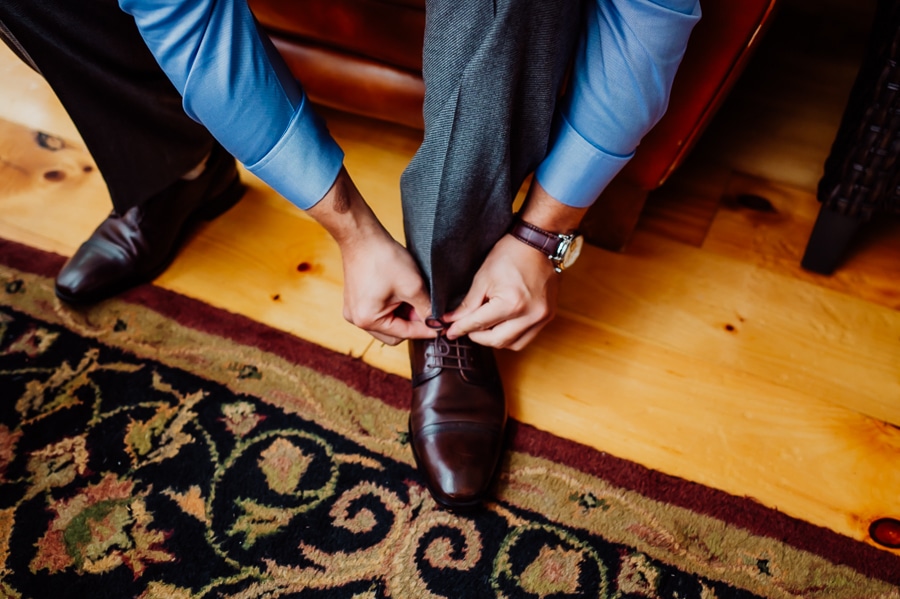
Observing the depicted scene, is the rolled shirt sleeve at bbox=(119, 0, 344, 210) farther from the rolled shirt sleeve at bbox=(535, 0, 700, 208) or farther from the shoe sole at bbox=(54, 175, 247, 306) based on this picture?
the shoe sole at bbox=(54, 175, 247, 306)

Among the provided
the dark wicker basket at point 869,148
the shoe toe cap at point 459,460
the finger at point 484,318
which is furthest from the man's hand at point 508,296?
the dark wicker basket at point 869,148

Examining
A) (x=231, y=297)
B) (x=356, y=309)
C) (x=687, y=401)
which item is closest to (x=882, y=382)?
(x=687, y=401)

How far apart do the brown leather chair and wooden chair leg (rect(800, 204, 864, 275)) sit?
24 centimetres

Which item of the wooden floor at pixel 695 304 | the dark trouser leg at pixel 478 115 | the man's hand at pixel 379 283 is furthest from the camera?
the wooden floor at pixel 695 304

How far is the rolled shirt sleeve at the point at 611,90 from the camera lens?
529 millimetres

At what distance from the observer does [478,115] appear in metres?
0.55

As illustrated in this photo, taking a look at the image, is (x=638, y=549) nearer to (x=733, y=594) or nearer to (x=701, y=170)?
(x=733, y=594)

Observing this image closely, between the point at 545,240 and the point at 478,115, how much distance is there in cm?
16

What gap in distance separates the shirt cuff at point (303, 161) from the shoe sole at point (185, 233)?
15.3 inches

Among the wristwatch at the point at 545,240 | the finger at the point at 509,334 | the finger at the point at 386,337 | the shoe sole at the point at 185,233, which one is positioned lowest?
the shoe sole at the point at 185,233

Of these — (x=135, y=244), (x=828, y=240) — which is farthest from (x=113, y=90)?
(x=828, y=240)

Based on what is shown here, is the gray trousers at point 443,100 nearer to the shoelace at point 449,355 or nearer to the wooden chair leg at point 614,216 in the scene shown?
the shoelace at point 449,355

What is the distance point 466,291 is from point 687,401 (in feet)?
1.05

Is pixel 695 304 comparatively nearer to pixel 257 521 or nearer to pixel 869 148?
pixel 869 148
